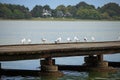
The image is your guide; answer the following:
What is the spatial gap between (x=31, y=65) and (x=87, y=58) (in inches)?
423

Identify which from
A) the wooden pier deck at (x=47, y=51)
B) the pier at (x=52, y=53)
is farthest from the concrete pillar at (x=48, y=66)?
the wooden pier deck at (x=47, y=51)

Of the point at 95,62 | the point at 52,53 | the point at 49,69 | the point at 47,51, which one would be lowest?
the point at 49,69

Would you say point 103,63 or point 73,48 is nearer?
point 73,48

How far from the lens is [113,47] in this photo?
46.0 meters

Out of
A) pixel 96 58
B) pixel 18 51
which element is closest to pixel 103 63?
pixel 96 58

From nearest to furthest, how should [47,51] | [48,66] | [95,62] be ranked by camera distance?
[47,51] → [48,66] → [95,62]


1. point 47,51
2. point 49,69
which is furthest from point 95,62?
point 47,51

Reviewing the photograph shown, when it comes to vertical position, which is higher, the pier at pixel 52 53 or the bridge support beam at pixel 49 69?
the pier at pixel 52 53

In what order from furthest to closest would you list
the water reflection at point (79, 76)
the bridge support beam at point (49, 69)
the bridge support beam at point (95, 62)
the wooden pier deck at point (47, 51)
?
the bridge support beam at point (95, 62) < the water reflection at point (79, 76) < the bridge support beam at point (49, 69) < the wooden pier deck at point (47, 51)

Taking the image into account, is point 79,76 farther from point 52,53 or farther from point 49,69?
point 52,53

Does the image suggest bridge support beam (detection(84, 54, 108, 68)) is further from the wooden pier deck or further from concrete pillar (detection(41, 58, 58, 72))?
concrete pillar (detection(41, 58, 58, 72))

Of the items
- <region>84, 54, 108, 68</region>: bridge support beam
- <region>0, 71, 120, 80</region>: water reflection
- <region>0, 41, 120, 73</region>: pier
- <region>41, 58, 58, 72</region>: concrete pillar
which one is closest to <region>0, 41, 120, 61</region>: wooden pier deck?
<region>0, 41, 120, 73</region>: pier

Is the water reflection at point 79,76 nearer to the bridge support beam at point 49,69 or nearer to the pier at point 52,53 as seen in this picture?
the bridge support beam at point 49,69

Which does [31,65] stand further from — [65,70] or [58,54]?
[58,54]
